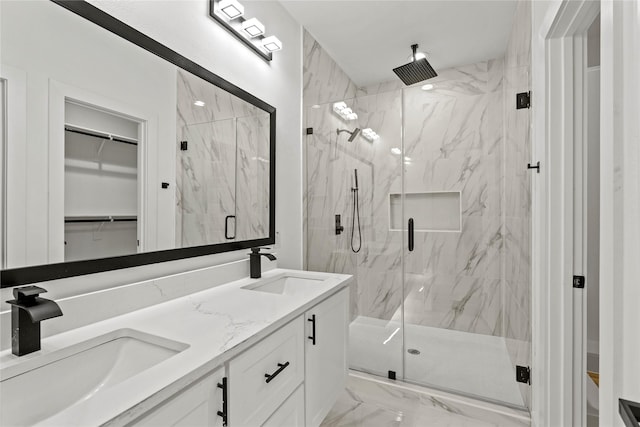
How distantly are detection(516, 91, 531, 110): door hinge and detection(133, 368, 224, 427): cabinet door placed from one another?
2.02m

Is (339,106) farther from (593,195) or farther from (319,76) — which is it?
(593,195)

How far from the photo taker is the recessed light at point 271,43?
1968 millimetres

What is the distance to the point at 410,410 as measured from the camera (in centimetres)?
192

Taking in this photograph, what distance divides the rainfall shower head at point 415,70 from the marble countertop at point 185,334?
2.04 metres

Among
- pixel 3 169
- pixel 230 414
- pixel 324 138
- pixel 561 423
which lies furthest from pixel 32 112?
pixel 561 423

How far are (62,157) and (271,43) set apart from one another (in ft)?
4.60

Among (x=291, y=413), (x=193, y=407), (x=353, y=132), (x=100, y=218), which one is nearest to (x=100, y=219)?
(x=100, y=218)

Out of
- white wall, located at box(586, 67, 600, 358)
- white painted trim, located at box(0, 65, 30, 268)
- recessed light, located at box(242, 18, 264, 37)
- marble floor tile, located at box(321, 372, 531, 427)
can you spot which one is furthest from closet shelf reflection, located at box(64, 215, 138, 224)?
white wall, located at box(586, 67, 600, 358)

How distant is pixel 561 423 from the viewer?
141 centimetres

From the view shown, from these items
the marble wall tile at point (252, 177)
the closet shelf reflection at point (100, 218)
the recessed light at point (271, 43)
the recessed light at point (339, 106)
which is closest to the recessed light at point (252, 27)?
the recessed light at point (271, 43)

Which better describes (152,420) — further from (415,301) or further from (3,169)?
(415,301)

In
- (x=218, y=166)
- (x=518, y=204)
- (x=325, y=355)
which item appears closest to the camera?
(x=325, y=355)

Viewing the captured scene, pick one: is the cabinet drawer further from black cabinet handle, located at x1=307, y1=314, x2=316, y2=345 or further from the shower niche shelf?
the shower niche shelf

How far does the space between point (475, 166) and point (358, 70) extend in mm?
1569
